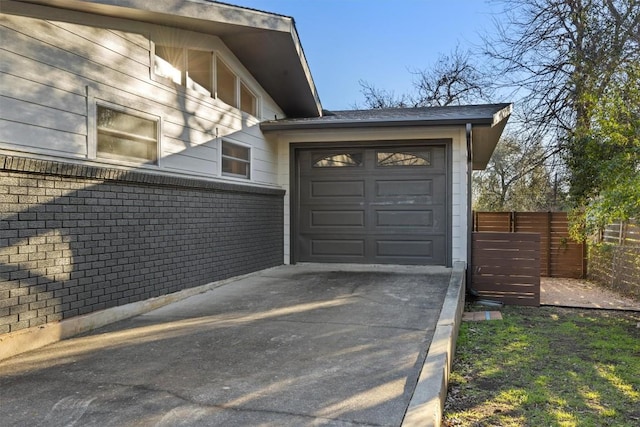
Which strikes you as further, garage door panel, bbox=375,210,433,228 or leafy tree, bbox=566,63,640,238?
garage door panel, bbox=375,210,433,228

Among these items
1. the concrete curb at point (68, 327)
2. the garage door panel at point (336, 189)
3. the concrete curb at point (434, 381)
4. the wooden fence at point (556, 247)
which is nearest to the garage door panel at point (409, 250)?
the garage door panel at point (336, 189)

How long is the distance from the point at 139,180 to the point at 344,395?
3.39m

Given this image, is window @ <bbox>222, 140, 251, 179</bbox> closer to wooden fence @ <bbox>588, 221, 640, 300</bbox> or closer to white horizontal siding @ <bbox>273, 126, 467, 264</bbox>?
white horizontal siding @ <bbox>273, 126, 467, 264</bbox>

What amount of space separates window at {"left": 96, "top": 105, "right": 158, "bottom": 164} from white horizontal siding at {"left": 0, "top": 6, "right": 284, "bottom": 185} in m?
0.12

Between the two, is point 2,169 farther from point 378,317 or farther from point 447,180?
point 447,180

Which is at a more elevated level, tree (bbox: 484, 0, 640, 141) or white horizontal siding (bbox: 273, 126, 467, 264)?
tree (bbox: 484, 0, 640, 141)

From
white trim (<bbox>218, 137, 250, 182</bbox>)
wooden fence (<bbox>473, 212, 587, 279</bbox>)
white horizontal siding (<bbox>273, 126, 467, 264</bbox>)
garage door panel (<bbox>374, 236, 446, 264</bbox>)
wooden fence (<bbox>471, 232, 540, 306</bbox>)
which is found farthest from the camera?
wooden fence (<bbox>473, 212, 587, 279</bbox>)

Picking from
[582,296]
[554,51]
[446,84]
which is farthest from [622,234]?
[446,84]

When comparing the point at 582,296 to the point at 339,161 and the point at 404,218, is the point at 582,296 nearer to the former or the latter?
the point at 404,218

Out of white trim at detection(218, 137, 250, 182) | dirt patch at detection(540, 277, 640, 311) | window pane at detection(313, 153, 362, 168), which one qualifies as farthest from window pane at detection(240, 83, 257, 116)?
dirt patch at detection(540, 277, 640, 311)

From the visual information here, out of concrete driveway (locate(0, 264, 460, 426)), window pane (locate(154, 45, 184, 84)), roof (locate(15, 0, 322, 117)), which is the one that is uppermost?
roof (locate(15, 0, 322, 117))

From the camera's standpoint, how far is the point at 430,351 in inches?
137

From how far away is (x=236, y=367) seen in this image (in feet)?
10.7

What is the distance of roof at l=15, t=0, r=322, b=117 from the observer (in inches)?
180
